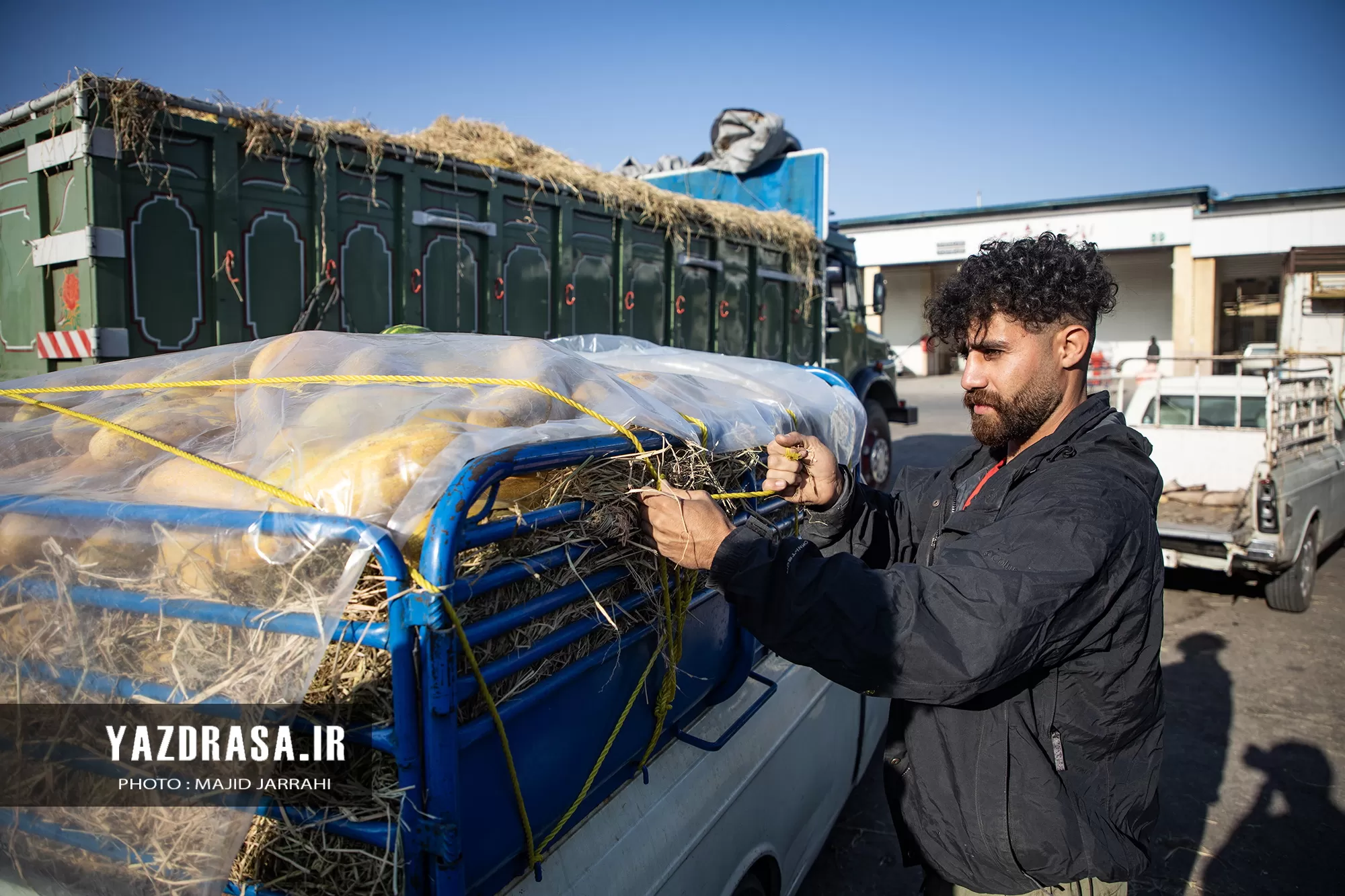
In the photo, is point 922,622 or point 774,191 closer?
point 922,622

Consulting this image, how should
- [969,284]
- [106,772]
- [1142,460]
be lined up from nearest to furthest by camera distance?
[106,772], [1142,460], [969,284]

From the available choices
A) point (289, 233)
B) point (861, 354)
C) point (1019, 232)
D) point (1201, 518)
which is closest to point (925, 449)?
point (861, 354)

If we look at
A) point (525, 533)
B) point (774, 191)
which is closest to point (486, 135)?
point (774, 191)

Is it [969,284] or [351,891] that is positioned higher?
[969,284]

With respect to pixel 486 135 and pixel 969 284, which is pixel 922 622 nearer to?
pixel 969 284

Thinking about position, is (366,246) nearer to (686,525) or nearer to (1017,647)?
(686,525)

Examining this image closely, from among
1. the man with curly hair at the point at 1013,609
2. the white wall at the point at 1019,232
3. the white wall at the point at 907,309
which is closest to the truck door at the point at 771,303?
the man with curly hair at the point at 1013,609

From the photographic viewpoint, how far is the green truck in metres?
4.11

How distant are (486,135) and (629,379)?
477 cm

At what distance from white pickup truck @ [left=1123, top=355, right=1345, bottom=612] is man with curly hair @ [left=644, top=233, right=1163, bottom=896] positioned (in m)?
4.48

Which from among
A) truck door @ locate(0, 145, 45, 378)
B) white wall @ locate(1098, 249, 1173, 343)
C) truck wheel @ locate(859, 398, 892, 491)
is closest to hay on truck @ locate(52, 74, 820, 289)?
truck door @ locate(0, 145, 45, 378)

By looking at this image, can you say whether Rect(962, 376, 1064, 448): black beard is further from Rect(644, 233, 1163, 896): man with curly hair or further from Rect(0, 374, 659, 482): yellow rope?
Rect(0, 374, 659, 482): yellow rope

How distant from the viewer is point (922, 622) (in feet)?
4.73

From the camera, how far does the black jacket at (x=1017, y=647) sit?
144cm
